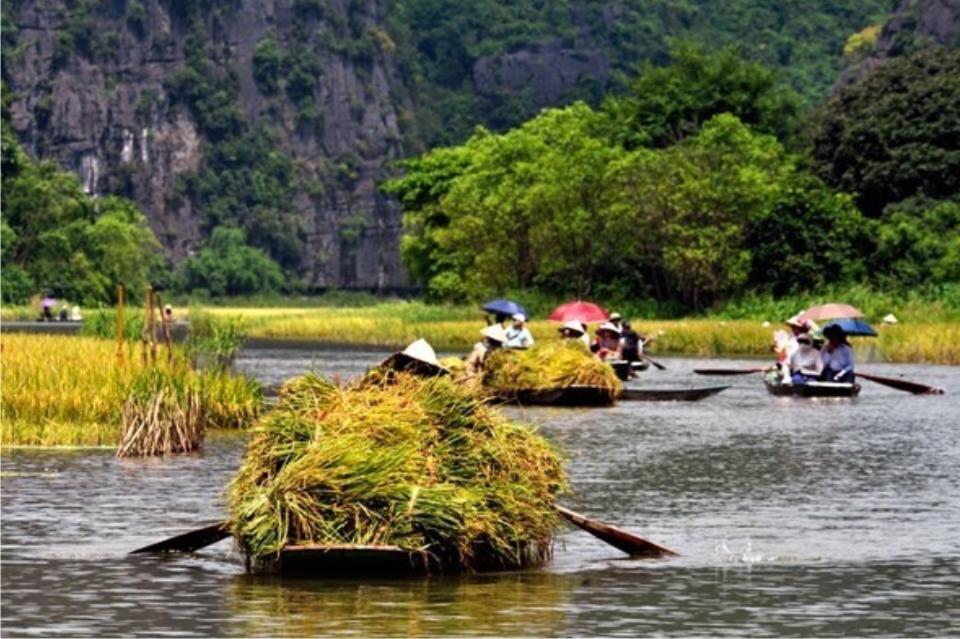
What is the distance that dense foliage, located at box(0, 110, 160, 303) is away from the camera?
138875 millimetres

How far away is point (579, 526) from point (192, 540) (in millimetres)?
3323

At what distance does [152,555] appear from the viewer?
2108cm

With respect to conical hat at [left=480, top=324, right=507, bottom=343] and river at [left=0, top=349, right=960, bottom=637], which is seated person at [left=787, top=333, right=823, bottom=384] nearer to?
conical hat at [left=480, top=324, right=507, bottom=343]

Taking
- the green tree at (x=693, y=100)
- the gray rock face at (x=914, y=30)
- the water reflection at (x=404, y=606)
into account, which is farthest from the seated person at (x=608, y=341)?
the gray rock face at (x=914, y=30)

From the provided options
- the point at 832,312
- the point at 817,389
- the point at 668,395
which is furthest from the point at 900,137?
the point at 668,395

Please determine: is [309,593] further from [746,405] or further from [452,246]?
[452,246]

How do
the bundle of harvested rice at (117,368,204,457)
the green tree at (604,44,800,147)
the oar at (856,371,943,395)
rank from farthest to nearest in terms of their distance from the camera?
the green tree at (604,44,800,147) < the oar at (856,371,943,395) < the bundle of harvested rice at (117,368,204,457)

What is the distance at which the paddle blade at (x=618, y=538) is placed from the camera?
20.6m

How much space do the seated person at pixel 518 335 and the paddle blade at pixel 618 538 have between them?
22.4 meters

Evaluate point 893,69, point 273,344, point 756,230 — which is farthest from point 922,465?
point 893,69

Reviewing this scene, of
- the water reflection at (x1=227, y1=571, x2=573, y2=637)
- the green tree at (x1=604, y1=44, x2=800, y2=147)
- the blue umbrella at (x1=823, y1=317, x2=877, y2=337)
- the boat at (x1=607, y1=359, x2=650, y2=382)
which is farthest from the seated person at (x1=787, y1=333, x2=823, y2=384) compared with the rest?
the green tree at (x1=604, y1=44, x2=800, y2=147)

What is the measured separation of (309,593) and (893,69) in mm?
84393

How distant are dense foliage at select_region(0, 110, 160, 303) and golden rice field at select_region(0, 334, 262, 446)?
10081 centimetres

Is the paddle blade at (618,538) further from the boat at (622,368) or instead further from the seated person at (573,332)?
the boat at (622,368)
